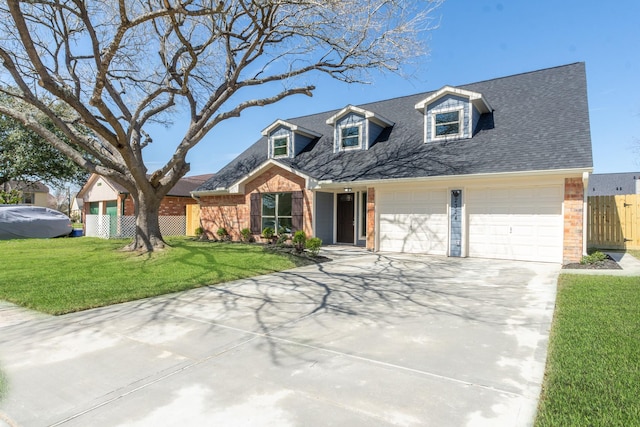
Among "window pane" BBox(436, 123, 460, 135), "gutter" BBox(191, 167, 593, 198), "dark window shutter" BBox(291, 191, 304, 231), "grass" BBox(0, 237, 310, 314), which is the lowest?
"grass" BBox(0, 237, 310, 314)

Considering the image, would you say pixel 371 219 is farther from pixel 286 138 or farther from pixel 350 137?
pixel 286 138

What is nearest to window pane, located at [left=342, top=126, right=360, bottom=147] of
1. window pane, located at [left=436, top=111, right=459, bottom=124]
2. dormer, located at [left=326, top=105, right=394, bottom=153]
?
dormer, located at [left=326, top=105, right=394, bottom=153]

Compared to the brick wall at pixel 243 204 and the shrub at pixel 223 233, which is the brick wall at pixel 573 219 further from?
the shrub at pixel 223 233

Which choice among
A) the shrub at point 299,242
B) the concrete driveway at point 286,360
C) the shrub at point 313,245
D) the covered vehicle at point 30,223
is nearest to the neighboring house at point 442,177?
the shrub at point 299,242

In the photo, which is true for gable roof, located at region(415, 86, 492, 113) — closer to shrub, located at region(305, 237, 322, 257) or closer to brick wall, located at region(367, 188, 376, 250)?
brick wall, located at region(367, 188, 376, 250)

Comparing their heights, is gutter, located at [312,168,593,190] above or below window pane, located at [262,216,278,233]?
above

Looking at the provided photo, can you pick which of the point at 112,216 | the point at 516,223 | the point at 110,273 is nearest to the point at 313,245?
the point at 110,273

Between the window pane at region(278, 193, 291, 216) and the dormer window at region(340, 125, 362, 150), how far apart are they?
10.6ft

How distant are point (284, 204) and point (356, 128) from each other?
437cm

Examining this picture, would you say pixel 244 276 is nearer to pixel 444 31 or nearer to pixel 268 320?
pixel 268 320

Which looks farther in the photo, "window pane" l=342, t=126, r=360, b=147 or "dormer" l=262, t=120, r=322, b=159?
"dormer" l=262, t=120, r=322, b=159

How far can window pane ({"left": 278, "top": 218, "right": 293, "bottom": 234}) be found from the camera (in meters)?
15.2

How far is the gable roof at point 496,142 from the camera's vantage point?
34.3 feet

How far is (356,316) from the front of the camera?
5.19 meters
